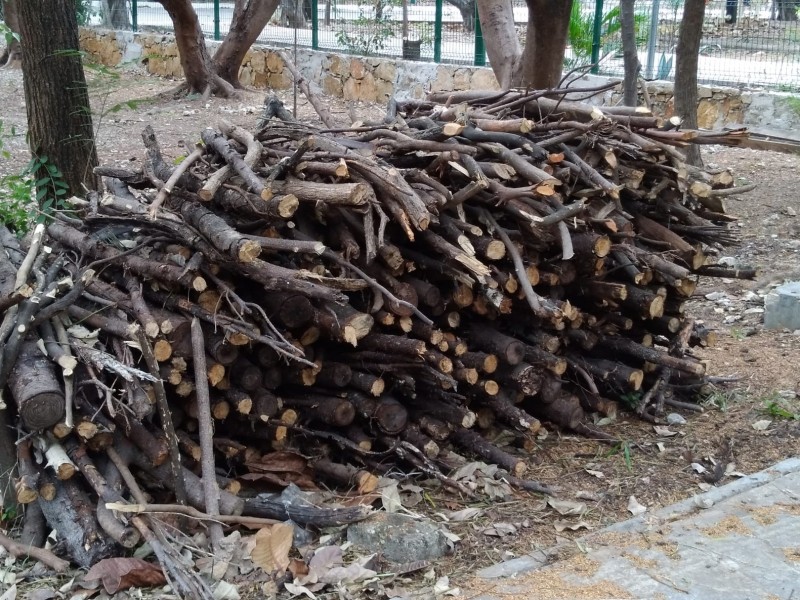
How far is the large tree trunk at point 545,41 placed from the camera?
834 cm

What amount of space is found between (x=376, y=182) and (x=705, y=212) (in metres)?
2.20

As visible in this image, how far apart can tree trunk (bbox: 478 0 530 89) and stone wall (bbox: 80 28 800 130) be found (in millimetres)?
1613

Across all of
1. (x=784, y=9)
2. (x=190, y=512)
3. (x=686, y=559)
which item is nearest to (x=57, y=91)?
(x=190, y=512)

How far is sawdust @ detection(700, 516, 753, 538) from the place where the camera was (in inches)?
155

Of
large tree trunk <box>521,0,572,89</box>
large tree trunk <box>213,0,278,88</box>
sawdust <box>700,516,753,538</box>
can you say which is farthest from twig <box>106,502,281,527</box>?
large tree trunk <box>213,0,278,88</box>

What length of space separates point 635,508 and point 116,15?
2386 cm

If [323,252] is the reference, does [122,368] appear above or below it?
below

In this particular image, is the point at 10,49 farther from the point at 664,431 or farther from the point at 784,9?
the point at 664,431

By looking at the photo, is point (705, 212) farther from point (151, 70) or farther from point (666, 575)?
point (151, 70)

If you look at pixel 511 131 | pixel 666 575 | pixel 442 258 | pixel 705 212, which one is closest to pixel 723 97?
pixel 705 212

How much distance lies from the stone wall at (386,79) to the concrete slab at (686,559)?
7645 millimetres

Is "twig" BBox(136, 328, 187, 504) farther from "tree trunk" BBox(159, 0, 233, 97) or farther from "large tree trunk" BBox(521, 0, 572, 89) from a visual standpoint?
"tree trunk" BBox(159, 0, 233, 97)

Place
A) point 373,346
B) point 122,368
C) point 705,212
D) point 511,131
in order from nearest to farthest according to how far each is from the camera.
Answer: point 122,368 → point 373,346 → point 511,131 → point 705,212

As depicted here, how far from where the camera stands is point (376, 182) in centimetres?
422
